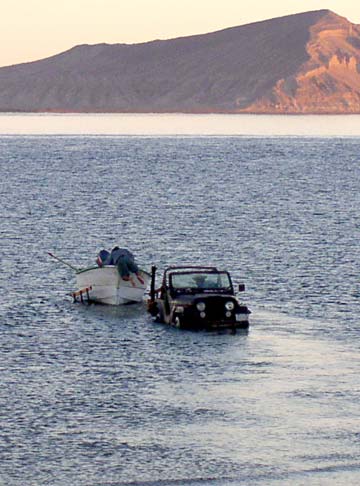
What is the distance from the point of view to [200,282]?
55.5 meters

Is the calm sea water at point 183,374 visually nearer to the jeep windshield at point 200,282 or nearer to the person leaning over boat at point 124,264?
the person leaning over boat at point 124,264

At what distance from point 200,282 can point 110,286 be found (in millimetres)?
7184

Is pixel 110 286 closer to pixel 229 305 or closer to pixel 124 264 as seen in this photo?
pixel 124 264

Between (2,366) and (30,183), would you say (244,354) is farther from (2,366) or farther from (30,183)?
(30,183)

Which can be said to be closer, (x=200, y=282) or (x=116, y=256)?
(x=200, y=282)

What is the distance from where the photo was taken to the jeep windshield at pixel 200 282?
54781 millimetres

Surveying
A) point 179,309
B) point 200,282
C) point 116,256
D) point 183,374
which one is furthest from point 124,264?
point 183,374

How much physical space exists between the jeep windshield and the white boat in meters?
5.72

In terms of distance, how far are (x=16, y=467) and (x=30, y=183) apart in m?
134

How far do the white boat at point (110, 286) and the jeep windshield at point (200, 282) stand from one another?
5.72 m

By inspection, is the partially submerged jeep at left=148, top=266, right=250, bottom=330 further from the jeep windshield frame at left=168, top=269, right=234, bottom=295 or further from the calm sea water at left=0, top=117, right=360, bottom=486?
the calm sea water at left=0, top=117, right=360, bottom=486

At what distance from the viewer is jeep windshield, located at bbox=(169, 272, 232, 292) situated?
180ft

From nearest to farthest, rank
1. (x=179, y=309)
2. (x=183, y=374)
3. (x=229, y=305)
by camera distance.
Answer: (x=183, y=374)
(x=179, y=309)
(x=229, y=305)

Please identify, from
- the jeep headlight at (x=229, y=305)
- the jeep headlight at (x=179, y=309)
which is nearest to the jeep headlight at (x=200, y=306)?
the jeep headlight at (x=179, y=309)
